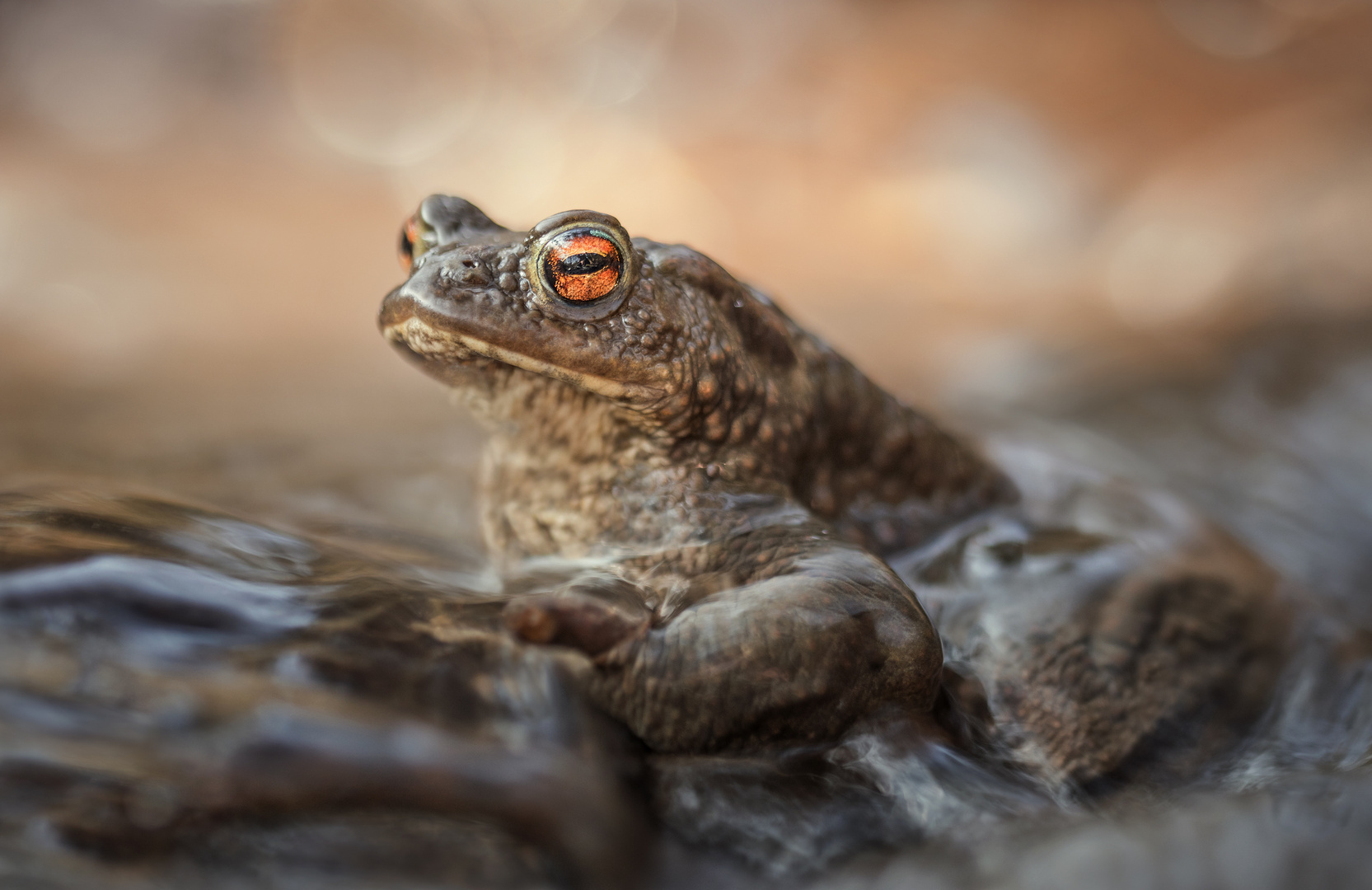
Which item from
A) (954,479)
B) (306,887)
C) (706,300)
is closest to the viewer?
(306,887)

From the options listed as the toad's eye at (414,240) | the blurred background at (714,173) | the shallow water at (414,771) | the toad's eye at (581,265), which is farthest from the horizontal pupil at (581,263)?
the blurred background at (714,173)

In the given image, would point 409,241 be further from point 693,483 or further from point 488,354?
point 693,483

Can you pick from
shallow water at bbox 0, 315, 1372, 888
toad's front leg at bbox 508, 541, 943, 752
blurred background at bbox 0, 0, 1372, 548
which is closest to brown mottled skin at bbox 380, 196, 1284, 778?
toad's front leg at bbox 508, 541, 943, 752

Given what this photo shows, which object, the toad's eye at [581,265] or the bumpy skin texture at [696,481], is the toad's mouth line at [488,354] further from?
the toad's eye at [581,265]

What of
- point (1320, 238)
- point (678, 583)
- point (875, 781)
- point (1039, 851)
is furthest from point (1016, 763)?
point (1320, 238)

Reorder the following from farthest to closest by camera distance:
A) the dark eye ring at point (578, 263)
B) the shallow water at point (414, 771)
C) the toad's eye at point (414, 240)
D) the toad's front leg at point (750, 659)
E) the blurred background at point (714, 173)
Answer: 1. the blurred background at point (714, 173)
2. the toad's eye at point (414, 240)
3. the dark eye ring at point (578, 263)
4. the toad's front leg at point (750, 659)
5. the shallow water at point (414, 771)

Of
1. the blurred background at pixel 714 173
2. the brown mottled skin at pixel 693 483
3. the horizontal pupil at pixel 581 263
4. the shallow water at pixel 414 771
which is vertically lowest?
the shallow water at pixel 414 771

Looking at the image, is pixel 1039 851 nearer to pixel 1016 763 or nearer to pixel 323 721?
pixel 1016 763

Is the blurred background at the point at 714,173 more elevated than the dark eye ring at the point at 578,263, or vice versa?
the blurred background at the point at 714,173
